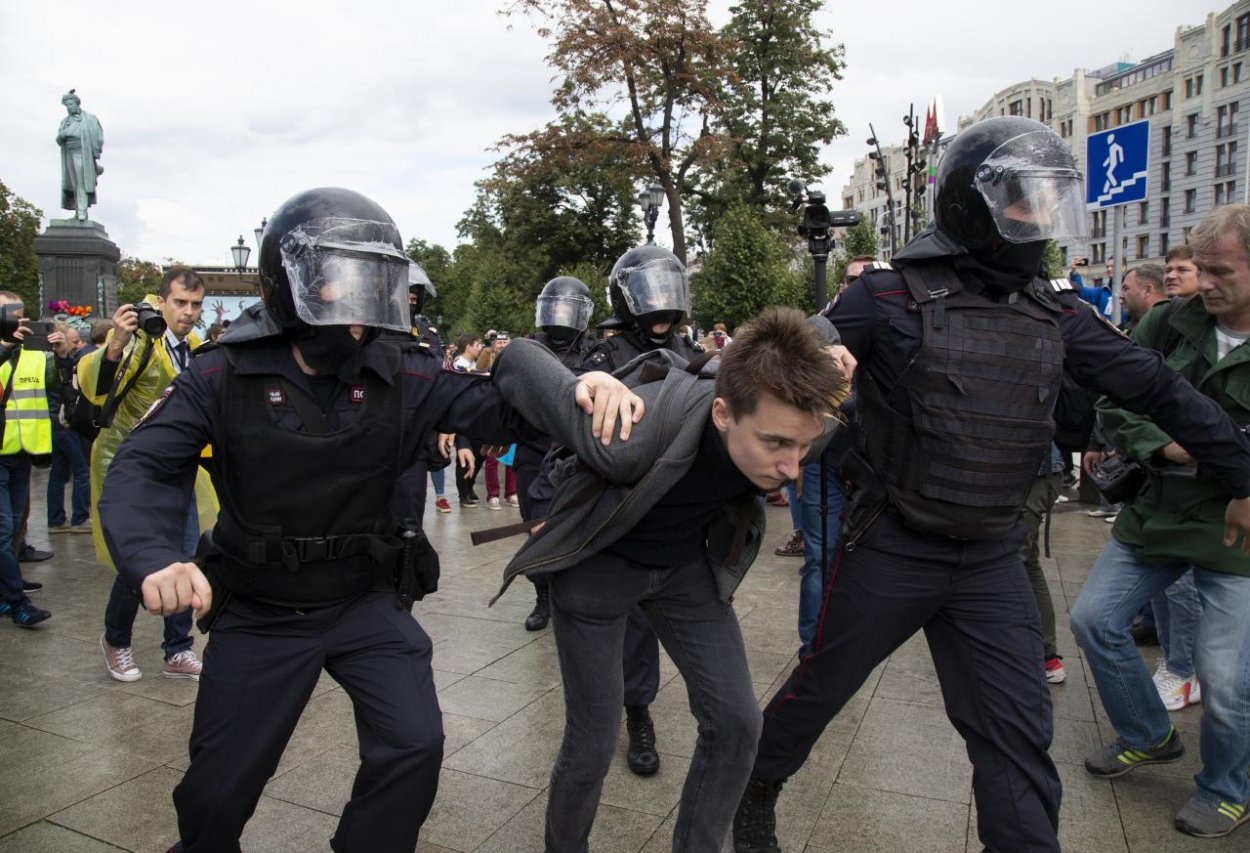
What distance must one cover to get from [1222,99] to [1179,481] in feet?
255

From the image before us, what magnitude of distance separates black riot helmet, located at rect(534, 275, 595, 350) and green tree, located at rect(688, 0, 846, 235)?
2951 cm

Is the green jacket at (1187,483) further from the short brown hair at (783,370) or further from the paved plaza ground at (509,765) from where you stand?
the short brown hair at (783,370)

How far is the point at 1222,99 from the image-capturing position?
65.6m

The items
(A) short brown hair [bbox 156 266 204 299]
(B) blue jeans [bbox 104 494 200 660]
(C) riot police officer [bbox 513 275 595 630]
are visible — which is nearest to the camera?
(B) blue jeans [bbox 104 494 200 660]

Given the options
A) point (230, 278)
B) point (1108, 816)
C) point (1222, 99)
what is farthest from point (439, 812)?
point (1222, 99)

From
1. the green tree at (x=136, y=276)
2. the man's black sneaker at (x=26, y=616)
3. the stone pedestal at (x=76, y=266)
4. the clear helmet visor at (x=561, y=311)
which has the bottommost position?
the man's black sneaker at (x=26, y=616)

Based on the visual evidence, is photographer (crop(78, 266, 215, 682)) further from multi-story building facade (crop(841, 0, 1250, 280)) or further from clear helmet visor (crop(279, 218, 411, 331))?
multi-story building facade (crop(841, 0, 1250, 280))

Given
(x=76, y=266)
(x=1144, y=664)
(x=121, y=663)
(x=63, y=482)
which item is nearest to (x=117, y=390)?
(x=121, y=663)

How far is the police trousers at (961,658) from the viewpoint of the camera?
8.48 ft

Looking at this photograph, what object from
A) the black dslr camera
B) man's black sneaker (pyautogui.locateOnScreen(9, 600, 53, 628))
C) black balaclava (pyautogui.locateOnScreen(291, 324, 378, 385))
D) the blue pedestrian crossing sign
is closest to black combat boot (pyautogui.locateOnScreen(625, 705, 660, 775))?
black balaclava (pyautogui.locateOnScreen(291, 324, 378, 385))

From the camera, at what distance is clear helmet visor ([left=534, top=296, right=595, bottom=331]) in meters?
6.27

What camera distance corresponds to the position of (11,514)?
19.9 ft

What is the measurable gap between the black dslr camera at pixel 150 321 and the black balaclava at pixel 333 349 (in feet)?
7.68

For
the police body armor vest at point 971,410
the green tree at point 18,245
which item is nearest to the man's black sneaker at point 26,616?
the police body armor vest at point 971,410
